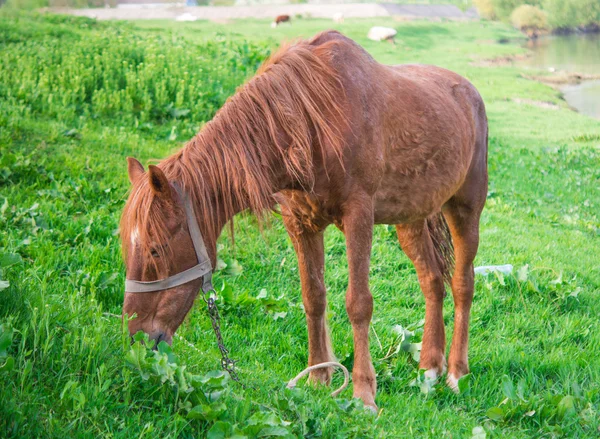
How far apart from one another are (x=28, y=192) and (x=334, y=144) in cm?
382

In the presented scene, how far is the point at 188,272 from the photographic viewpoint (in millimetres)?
3152

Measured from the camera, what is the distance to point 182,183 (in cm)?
317

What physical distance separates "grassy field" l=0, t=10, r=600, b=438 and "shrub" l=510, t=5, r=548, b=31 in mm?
37435

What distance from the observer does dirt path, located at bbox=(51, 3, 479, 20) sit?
39.0 metres

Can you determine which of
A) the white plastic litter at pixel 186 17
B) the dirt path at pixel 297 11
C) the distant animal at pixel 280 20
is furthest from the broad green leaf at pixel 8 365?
the white plastic litter at pixel 186 17

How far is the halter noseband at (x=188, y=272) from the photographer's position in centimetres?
310

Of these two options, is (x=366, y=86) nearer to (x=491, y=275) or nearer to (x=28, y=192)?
(x=491, y=275)

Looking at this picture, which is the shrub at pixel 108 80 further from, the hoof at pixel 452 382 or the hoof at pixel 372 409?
the hoof at pixel 372 409

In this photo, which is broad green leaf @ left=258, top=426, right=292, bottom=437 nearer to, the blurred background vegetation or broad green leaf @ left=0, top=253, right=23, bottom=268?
broad green leaf @ left=0, top=253, right=23, bottom=268

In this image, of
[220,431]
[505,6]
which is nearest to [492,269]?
[220,431]

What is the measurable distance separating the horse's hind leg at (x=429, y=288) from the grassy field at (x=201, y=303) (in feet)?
0.58

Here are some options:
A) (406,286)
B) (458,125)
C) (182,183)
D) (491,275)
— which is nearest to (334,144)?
(182,183)

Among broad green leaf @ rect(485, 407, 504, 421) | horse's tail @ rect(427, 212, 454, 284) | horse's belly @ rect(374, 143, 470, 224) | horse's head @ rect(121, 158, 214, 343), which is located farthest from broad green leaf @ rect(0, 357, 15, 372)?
horse's tail @ rect(427, 212, 454, 284)

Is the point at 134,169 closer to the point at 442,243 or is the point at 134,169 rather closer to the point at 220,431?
the point at 220,431
